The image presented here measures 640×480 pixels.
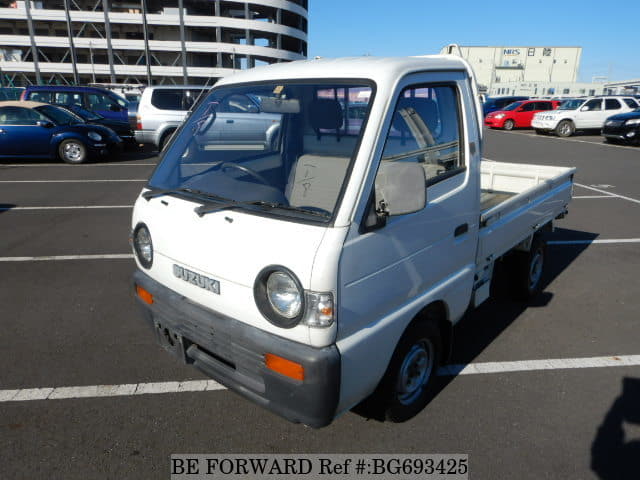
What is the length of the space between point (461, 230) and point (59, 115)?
42.6ft

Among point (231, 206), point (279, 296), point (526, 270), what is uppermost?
point (231, 206)

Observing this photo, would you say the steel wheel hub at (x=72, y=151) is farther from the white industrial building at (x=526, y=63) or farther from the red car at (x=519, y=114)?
the white industrial building at (x=526, y=63)

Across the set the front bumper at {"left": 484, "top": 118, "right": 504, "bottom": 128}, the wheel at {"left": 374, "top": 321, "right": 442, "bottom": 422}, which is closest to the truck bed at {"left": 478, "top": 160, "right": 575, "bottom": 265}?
the wheel at {"left": 374, "top": 321, "right": 442, "bottom": 422}

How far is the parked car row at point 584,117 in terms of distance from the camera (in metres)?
17.1

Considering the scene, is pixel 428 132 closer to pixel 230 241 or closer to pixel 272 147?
pixel 272 147

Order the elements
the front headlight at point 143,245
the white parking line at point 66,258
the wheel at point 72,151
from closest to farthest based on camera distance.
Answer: the front headlight at point 143,245 → the white parking line at point 66,258 → the wheel at point 72,151

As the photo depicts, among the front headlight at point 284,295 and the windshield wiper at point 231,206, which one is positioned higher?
the windshield wiper at point 231,206

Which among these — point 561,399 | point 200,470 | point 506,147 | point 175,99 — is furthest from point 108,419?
point 506,147

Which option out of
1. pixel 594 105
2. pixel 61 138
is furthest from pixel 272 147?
pixel 594 105

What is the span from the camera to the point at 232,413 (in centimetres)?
276

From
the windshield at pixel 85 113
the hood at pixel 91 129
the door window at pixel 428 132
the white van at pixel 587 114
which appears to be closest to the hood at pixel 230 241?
the door window at pixel 428 132

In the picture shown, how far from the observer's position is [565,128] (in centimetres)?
2102

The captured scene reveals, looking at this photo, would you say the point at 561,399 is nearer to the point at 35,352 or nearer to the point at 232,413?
the point at 232,413

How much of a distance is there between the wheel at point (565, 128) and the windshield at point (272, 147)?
2221 cm
